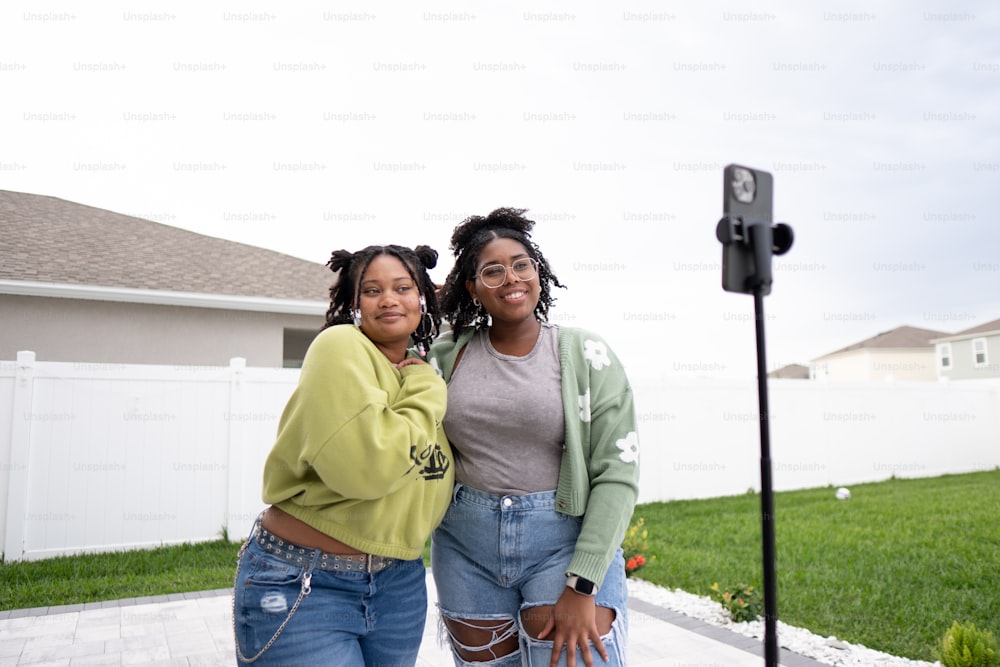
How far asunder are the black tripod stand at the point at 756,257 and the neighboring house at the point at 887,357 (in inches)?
1524

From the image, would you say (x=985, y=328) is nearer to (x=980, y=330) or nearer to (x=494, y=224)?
(x=980, y=330)

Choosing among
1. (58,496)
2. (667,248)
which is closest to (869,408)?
(667,248)

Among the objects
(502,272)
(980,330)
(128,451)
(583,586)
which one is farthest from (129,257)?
(980,330)

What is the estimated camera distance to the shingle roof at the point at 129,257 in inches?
353

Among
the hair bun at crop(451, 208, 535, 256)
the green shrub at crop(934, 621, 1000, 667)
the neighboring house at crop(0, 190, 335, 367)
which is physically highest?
the neighboring house at crop(0, 190, 335, 367)

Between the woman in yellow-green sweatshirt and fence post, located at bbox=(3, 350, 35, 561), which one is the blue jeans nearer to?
the woman in yellow-green sweatshirt

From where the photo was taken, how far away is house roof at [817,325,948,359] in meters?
38.1

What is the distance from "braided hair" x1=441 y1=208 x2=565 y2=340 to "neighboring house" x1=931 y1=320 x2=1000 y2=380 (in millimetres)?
29686

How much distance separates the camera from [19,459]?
6.14 m

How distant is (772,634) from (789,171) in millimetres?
7250

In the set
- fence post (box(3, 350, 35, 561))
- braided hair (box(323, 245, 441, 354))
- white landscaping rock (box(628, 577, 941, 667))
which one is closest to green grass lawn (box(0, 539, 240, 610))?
fence post (box(3, 350, 35, 561))

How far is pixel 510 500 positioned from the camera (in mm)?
1927

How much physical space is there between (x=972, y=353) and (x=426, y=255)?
1247 inches

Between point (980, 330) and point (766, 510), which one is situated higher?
point (980, 330)
